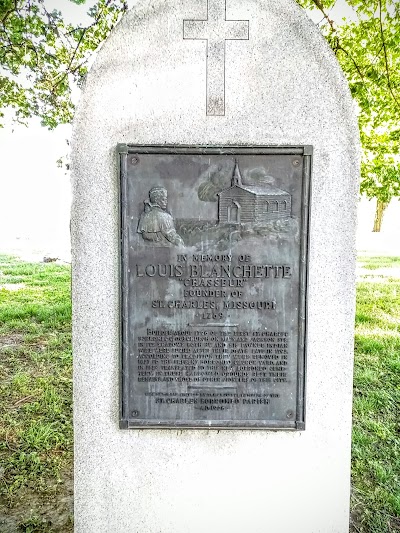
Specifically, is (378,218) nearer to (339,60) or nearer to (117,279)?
(339,60)

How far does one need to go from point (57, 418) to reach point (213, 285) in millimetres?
3078

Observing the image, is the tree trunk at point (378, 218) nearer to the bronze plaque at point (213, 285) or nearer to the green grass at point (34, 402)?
the green grass at point (34, 402)

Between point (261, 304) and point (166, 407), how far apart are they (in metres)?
0.84

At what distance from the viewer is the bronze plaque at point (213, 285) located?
259cm

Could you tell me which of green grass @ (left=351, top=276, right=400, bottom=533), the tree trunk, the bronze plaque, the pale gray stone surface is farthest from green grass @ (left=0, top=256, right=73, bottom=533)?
the tree trunk

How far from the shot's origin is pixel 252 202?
2.58 metres

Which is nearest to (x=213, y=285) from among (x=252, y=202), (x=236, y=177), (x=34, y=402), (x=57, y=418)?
(x=252, y=202)

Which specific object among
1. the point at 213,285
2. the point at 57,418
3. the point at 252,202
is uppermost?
the point at 252,202

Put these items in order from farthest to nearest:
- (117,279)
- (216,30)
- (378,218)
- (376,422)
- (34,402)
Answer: (378,218) → (34,402) → (376,422) → (117,279) → (216,30)

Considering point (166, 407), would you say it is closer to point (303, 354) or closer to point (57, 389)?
point (303, 354)

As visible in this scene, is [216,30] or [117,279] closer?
[216,30]

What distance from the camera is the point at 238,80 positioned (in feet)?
8.43

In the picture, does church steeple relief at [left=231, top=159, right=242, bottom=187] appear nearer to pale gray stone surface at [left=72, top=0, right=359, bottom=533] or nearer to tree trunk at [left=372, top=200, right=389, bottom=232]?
pale gray stone surface at [left=72, top=0, right=359, bottom=533]

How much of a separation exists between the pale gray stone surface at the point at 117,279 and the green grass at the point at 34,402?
114cm
